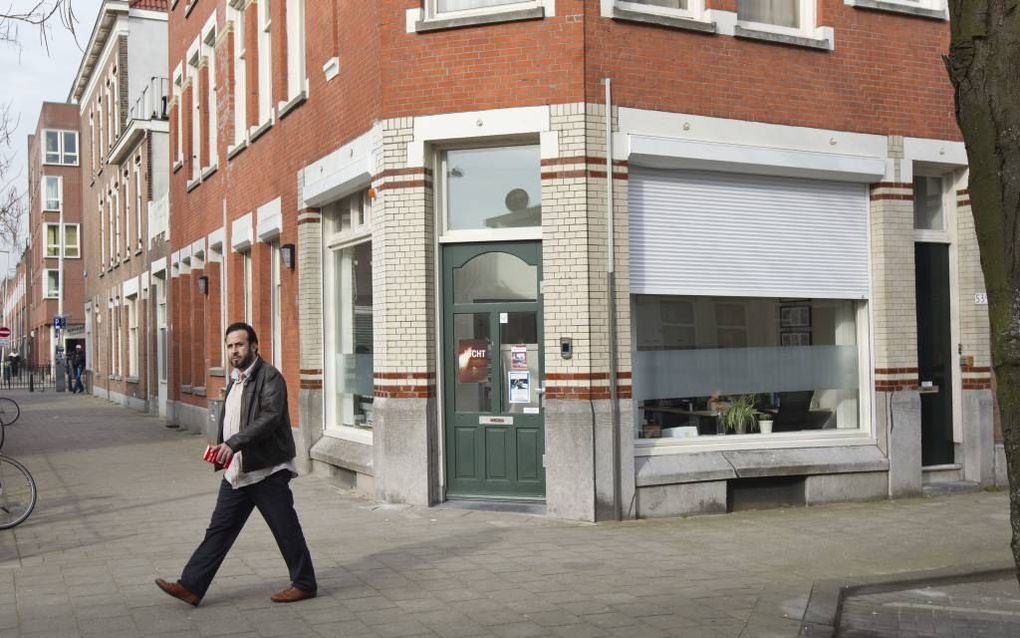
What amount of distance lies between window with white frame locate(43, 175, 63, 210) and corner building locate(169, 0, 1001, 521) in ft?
171

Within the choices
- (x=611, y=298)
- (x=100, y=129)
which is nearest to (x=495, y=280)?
(x=611, y=298)

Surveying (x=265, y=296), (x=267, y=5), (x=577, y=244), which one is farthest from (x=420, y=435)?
(x=267, y=5)

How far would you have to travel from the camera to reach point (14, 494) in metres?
10.4

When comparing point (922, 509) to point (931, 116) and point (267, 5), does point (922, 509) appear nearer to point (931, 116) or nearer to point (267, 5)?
point (931, 116)

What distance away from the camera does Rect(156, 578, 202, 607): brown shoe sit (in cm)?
707

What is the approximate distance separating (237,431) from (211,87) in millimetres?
14604

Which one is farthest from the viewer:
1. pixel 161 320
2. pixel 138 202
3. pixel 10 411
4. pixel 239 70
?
pixel 138 202

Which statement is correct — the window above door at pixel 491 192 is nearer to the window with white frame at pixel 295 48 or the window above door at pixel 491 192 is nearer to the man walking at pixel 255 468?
the window with white frame at pixel 295 48

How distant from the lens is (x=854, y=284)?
12.7 meters

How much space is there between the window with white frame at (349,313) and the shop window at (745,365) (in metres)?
3.45

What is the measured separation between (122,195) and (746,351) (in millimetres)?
26106

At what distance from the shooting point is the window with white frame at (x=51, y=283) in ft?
209

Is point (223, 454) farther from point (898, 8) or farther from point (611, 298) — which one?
point (898, 8)

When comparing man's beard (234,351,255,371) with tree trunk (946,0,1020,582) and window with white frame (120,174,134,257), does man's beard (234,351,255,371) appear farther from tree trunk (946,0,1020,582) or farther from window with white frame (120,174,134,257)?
window with white frame (120,174,134,257)
